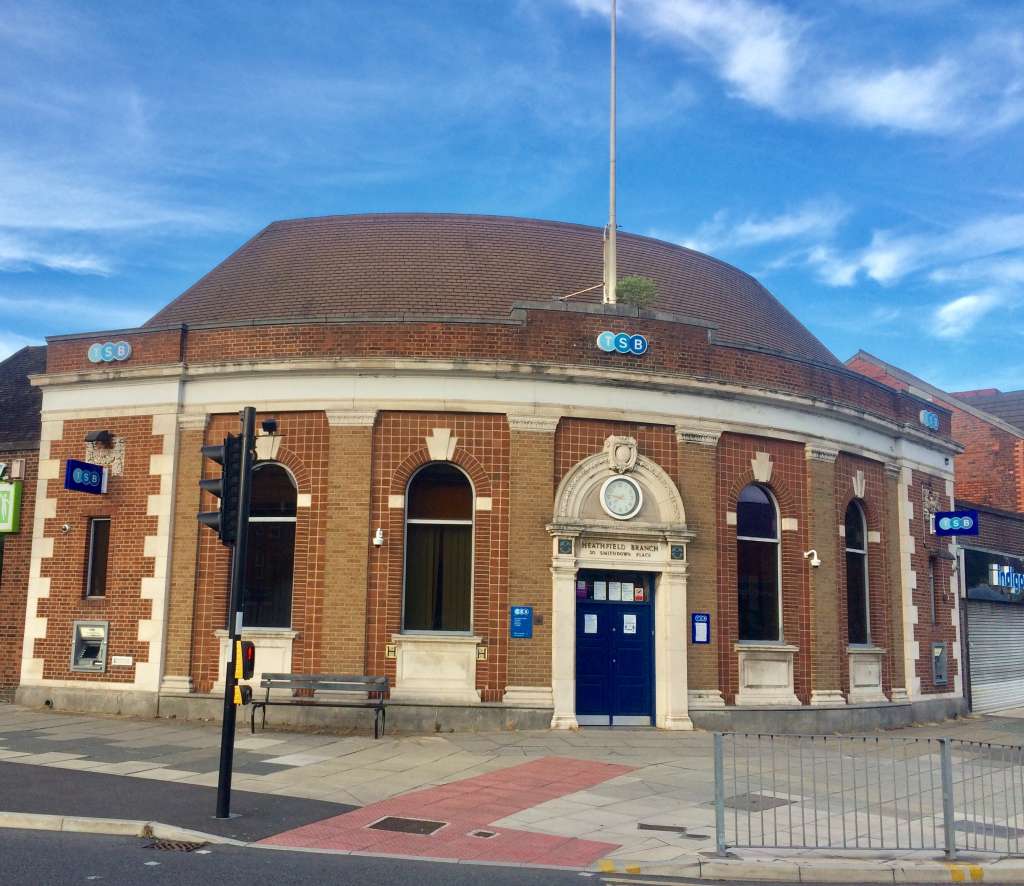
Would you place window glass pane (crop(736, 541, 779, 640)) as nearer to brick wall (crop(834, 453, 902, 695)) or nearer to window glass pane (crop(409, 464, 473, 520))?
brick wall (crop(834, 453, 902, 695))

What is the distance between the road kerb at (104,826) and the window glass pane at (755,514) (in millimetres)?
12298

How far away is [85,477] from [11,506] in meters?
2.88

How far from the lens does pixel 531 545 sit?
1731 cm

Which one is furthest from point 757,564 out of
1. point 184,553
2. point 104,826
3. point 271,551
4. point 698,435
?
point 104,826

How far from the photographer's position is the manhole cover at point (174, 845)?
901cm

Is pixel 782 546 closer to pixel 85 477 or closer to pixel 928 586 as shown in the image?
pixel 928 586

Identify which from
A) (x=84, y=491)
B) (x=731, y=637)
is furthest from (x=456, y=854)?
(x=84, y=491)

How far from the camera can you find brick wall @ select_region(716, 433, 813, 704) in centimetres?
1831

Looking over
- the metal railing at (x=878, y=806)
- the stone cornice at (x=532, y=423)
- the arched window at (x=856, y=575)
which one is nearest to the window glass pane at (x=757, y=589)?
the arched window at (x=856, y=575)

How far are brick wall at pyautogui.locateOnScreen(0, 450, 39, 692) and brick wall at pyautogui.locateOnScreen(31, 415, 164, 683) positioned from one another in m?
1.11

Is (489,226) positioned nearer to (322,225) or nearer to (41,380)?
(322,225)

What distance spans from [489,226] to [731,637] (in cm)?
1217

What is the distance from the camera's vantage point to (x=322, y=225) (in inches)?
1021

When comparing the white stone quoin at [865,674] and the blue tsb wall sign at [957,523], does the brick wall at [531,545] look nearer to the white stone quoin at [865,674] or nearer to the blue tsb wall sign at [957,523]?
the white stone quoin at [865,674]
